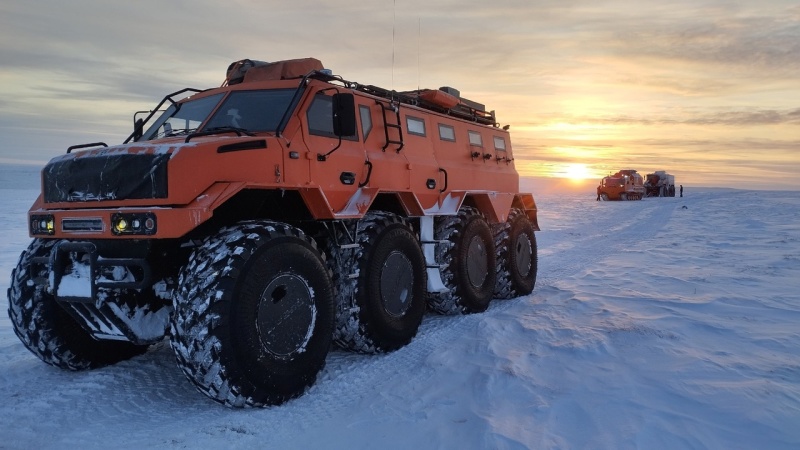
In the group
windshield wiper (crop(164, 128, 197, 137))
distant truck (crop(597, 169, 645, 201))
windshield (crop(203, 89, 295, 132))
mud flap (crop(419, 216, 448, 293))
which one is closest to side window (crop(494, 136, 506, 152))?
mud flap (crop(419, 216, 448, 293))

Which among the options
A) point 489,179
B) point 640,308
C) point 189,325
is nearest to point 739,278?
point 640,308

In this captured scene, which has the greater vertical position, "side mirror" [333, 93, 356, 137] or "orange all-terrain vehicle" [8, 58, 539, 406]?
"side mirror" [333, 93, 356, 137]

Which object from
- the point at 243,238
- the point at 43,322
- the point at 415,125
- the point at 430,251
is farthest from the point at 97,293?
the point at 415,125

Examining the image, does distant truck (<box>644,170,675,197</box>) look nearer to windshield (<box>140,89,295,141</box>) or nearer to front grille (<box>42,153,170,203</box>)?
windshield (<box>140,89,295,141</box>)

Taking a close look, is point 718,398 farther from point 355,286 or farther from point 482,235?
point 482,235

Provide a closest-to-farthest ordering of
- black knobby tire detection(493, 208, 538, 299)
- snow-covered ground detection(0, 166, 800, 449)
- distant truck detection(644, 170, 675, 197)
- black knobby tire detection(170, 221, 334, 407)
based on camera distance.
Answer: snow-covered ground detection(0, 166, 800, 449)
black knobby tire detection(170, 221, 334, 407)
black knobby tire detection(493, 208, 538, 299)
distant truck detection(644, 170, 675, 197)

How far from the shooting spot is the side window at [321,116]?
529cm

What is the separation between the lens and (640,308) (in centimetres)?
706

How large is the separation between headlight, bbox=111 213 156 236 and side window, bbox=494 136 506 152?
6.34 meters

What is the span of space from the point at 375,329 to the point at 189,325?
2.10 m

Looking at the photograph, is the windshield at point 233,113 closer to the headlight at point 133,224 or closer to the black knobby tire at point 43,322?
the headlight at point 133,224

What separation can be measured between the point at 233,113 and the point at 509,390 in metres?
3.64

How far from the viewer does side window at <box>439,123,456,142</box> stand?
7.69 metres

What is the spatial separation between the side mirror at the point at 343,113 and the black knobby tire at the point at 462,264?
2.47 m
